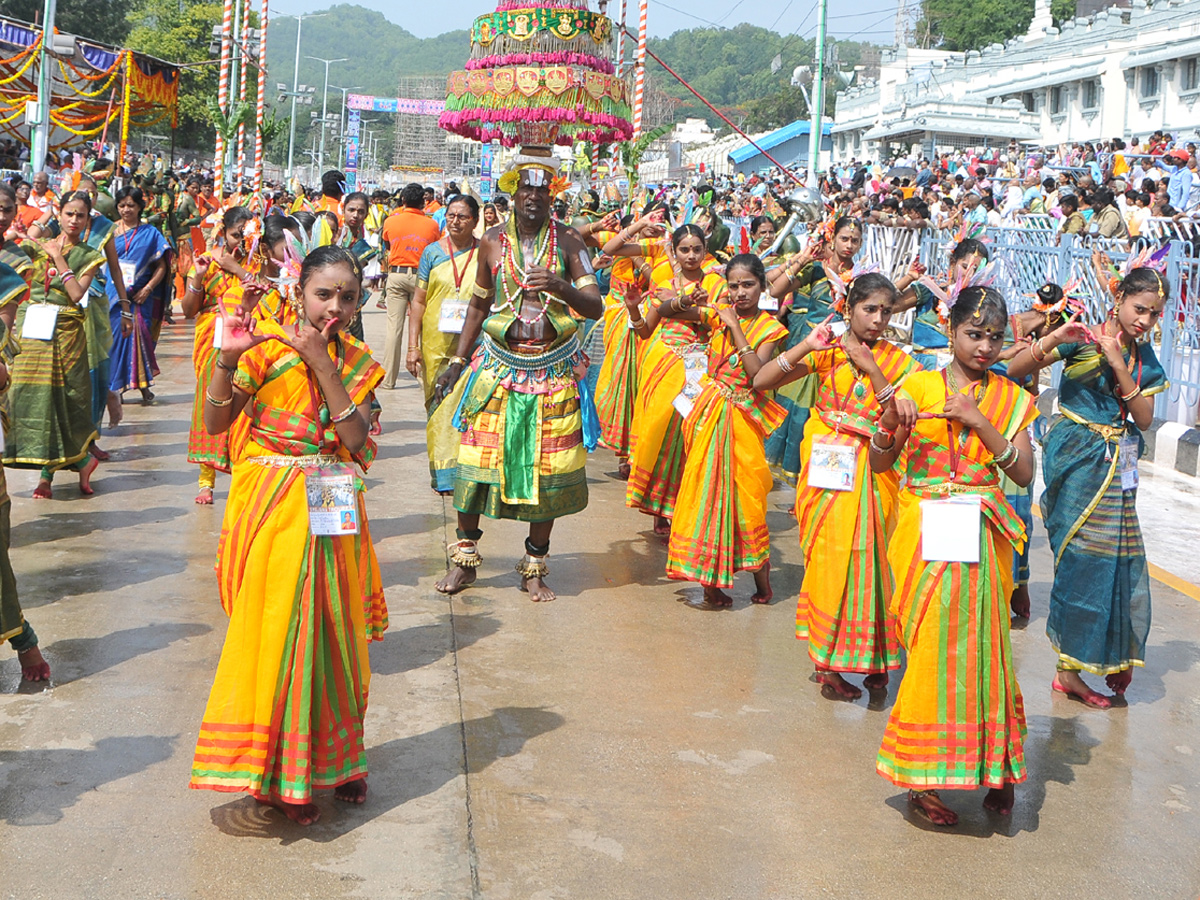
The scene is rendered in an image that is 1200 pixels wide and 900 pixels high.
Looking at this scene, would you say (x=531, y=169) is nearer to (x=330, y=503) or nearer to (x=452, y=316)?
(x=452, y=316)

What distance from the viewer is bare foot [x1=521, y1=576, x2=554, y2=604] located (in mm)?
6496

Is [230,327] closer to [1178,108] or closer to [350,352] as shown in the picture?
[350,352]

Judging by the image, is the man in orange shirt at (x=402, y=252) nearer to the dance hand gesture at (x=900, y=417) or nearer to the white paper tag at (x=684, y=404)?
the white paper tag at (x=684, y=404)

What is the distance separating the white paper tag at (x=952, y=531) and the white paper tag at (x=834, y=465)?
106 centimetres

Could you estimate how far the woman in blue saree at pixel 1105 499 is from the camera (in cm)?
523

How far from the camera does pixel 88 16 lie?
180 ft

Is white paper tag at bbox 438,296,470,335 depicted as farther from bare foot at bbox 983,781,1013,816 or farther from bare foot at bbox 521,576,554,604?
bare foot at bbox 983,781,1013,816

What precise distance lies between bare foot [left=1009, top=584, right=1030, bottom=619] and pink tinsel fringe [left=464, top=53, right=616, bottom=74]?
8.43 metres

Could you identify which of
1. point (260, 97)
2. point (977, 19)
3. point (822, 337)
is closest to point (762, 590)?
point (822, 337)

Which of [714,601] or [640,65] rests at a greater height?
[640,65]

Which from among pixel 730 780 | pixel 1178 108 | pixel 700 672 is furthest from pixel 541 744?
pixel 1178 108

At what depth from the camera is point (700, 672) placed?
18.3 ft

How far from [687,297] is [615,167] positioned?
10.0 m

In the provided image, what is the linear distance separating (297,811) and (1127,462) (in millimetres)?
3324
